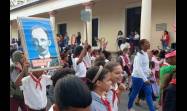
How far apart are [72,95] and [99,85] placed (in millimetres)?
1679

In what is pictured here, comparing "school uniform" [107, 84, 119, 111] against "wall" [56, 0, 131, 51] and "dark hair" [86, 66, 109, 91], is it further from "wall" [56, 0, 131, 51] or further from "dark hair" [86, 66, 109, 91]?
"wall" [56, 0, 131, 51]

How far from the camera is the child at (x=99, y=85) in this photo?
3.22m

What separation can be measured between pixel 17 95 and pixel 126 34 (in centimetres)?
1644

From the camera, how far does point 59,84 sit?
69.0 inches

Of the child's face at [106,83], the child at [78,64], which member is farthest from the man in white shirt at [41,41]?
the child at [78,64]

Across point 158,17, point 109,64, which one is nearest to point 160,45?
point 158,17

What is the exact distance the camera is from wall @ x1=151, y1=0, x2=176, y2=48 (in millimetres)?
17500

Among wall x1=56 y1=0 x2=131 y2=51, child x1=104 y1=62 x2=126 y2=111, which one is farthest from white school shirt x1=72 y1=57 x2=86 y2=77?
wall x1=56 y1=0 x2=131 y2=51

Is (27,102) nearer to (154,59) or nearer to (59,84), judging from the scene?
(59,84)

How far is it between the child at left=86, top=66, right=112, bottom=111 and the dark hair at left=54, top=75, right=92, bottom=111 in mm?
1508

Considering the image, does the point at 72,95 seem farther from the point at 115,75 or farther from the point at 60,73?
the point at 115,75

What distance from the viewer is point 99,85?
3314mm

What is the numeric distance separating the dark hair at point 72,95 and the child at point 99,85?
1.51m

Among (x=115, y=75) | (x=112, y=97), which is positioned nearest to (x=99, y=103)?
(x=112, y=97)
